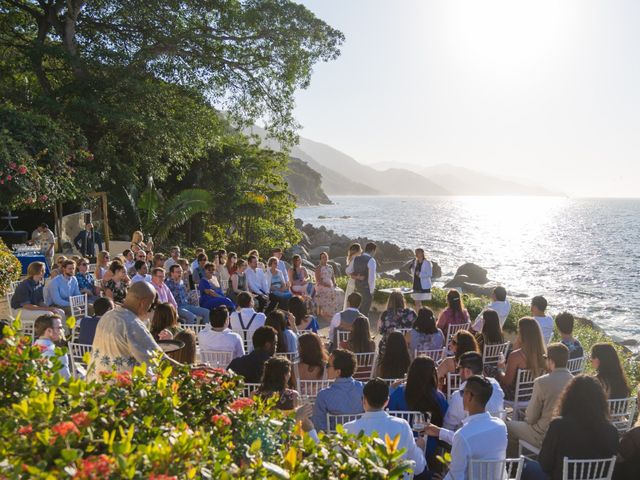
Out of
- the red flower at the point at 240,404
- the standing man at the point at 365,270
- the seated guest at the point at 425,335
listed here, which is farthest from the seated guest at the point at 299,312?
the red flower at the point at 240,404

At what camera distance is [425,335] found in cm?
797

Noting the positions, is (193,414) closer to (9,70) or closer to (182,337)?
(182,337)

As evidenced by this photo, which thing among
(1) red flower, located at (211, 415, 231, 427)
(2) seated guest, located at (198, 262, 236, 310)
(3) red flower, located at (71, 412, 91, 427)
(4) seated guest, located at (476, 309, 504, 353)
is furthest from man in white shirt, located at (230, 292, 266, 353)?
(3) red flower, located at (71, 412, 91, 427)

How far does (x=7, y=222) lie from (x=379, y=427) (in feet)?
75.1

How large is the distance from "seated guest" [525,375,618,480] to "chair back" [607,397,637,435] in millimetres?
1363

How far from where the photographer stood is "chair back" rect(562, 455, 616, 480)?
445 cm

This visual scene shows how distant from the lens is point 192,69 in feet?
71.0

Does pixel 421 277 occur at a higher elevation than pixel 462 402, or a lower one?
higher

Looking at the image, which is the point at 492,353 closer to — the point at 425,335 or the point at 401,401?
the point at 425,335

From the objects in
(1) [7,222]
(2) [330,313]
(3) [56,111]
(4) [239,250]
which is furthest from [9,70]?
(2) [330,313]

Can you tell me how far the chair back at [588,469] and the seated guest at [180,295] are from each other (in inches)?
297

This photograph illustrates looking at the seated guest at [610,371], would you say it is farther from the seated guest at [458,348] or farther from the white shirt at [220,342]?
the white shirt at [220,342]

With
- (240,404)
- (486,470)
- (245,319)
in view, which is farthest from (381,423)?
(245,319)

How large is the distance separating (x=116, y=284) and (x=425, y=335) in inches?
215
